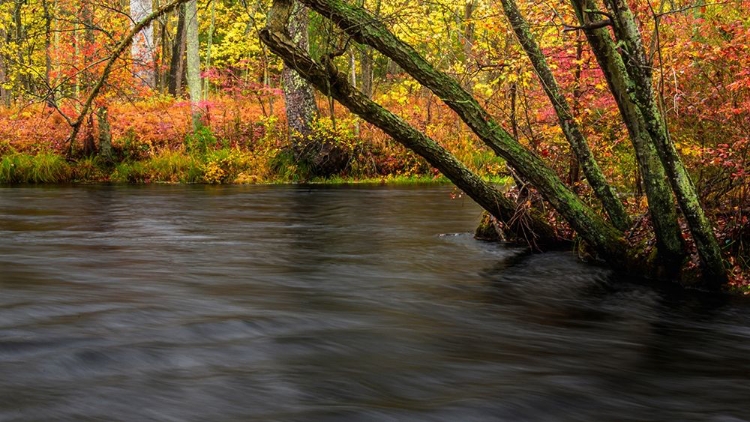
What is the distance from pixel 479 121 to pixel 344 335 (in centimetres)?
311

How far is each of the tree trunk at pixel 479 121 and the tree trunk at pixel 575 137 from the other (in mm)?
298

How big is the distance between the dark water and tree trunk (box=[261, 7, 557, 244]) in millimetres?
829

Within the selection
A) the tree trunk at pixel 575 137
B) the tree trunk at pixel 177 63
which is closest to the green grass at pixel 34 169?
the tree trunk at pixel 177 63

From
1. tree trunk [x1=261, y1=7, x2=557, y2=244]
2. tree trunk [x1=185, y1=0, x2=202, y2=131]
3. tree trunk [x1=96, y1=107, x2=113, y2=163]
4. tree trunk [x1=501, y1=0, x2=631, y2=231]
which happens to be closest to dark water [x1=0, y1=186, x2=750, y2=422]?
tree trunk [x1=501, y1=0, x2=631, y2=231]

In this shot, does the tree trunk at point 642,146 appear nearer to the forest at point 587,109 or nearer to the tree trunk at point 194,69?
the forest at point 587,109

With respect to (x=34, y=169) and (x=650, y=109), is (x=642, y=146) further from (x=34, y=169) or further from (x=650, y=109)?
(x=34, y=169)

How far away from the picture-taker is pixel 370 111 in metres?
8.20

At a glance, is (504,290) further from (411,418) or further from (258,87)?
(258,87)

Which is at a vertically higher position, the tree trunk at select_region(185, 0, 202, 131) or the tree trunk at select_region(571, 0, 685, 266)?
the tree trunk at select_region(185, 0, 202, 131)

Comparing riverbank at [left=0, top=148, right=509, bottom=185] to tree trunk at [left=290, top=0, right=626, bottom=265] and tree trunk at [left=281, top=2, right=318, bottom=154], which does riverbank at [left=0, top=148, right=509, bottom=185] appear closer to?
tree trunk at [left=281, top=2, right=318, bottom=154]

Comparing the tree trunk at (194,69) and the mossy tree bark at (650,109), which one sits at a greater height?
the tree trunk at (194,69)

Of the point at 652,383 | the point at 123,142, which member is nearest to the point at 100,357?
the point at 652,383

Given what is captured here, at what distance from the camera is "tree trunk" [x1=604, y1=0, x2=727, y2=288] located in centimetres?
614

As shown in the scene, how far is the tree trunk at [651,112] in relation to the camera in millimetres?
6145
